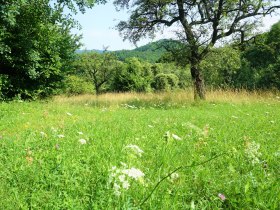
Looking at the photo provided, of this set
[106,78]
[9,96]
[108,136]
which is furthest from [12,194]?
[106,78]

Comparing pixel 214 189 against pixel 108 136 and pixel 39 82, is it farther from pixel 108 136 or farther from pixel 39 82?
pixel 39 82

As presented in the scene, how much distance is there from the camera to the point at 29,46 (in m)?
12.2

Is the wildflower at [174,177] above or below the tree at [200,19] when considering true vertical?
below

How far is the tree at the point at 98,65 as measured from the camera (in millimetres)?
41781

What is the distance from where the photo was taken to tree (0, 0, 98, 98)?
11451 mm

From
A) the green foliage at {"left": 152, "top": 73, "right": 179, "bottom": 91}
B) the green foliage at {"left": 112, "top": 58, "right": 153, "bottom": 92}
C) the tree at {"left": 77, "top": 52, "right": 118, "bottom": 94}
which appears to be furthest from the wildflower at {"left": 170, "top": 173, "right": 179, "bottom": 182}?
the tree at {"left": 77, "top": 52, "right": 118, "bottom": 94}

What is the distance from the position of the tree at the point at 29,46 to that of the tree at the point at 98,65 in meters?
27.0

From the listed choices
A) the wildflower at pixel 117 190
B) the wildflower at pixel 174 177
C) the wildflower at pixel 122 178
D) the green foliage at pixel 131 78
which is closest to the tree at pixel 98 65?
the green foliage at pixel 131 78

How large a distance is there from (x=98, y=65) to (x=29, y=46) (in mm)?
30185

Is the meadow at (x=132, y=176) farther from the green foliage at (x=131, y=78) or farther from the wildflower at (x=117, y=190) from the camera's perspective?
the green foliage at (x=131, y=78)

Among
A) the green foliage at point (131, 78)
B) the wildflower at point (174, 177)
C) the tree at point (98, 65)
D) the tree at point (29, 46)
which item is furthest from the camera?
the tree at point (98, 65)

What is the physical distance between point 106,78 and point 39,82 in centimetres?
2969

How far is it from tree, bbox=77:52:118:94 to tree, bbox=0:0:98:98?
26995mm

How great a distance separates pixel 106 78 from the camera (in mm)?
44062
